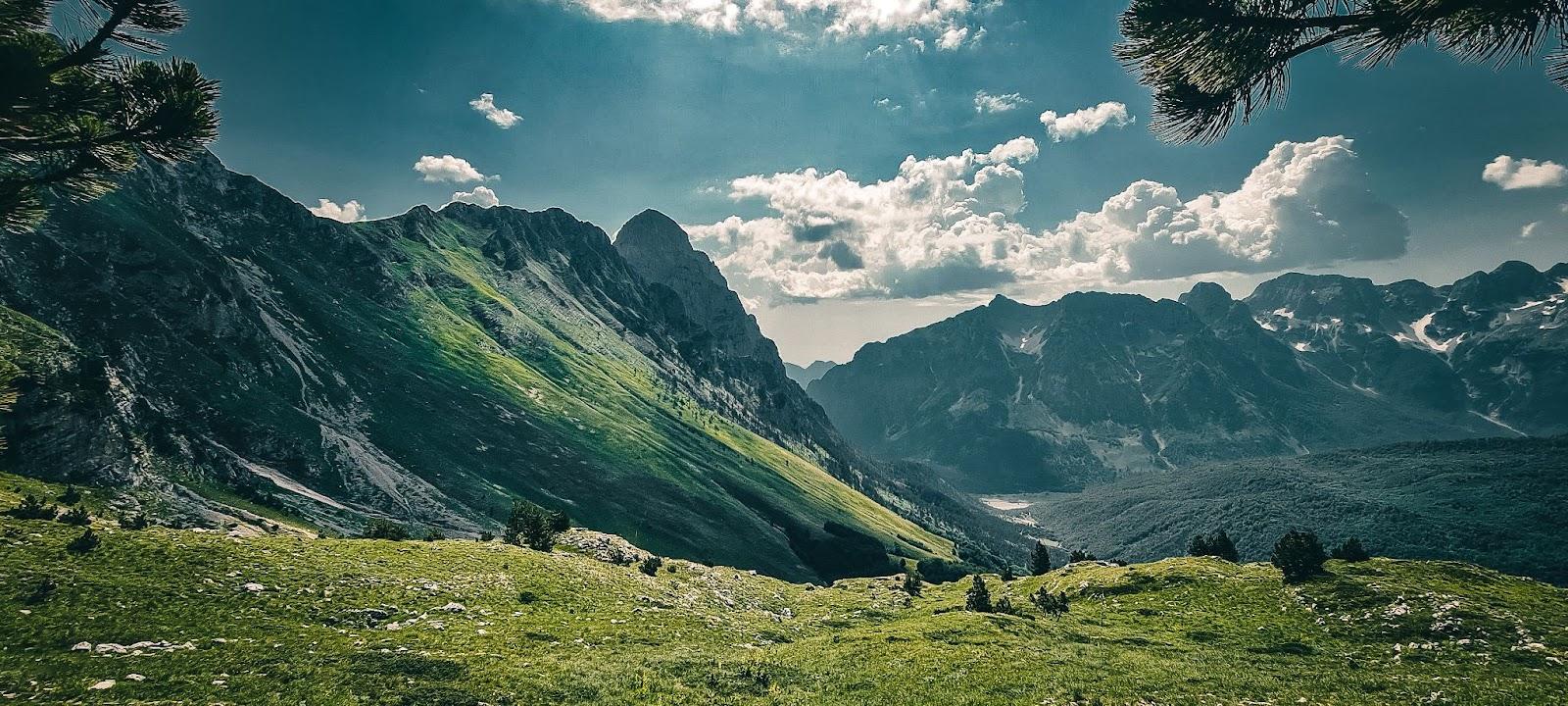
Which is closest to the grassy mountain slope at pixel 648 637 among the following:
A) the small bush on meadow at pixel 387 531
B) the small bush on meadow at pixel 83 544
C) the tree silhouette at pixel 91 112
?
the small bush on meadow at pixel 83 544

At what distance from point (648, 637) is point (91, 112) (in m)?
28.2

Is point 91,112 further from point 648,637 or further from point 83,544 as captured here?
point 648,637

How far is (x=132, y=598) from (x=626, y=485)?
17628cm

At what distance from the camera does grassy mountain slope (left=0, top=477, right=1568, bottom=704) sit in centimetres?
2009

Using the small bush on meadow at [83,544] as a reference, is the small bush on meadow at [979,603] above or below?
below

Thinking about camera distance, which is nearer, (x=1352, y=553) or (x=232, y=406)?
(x=1352, y=553)

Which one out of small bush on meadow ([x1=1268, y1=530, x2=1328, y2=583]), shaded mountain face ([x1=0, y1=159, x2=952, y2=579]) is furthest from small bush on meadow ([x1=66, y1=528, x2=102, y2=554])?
small bush on meadow ([x1=1268, y1=530, x2=1328, y2=583])

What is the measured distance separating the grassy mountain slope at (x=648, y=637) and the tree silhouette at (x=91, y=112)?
13.9 meters

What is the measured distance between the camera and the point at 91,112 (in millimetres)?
17062

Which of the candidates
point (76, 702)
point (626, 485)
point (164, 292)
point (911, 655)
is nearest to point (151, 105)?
point (76, 702)

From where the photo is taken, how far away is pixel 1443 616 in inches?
1184

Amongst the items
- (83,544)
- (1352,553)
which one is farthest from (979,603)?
(83,544)

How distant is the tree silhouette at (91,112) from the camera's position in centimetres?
1541

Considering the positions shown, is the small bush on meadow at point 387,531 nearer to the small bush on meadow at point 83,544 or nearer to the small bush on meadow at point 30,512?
the small bush on meadow at point 30,512
